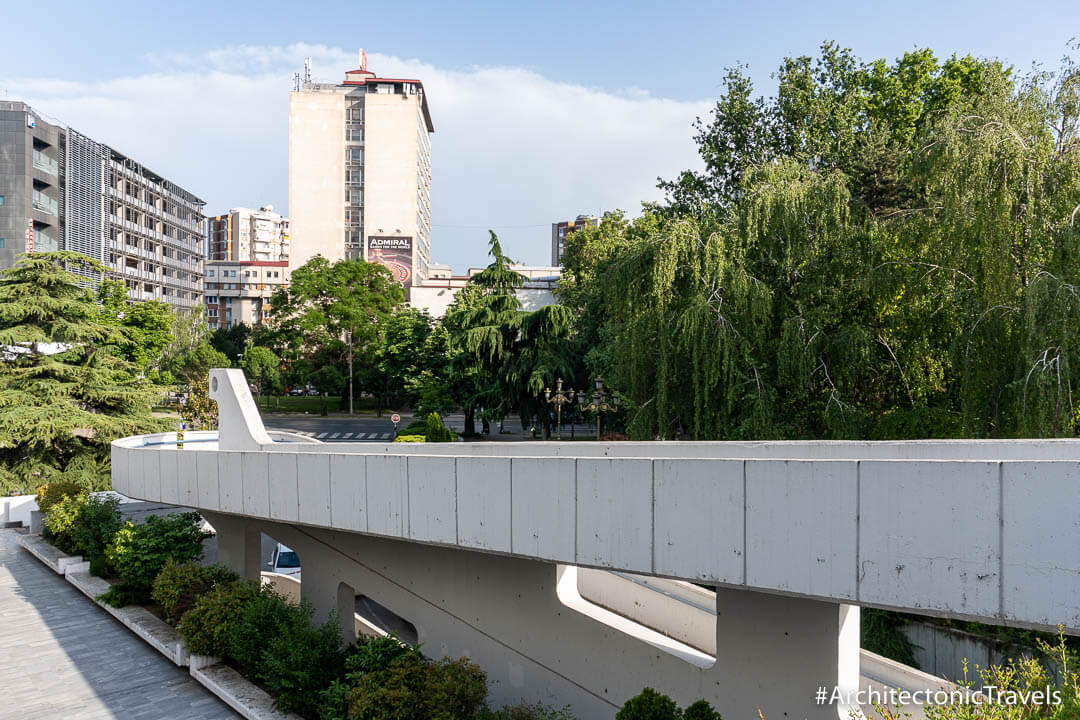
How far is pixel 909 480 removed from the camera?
17.5 feet

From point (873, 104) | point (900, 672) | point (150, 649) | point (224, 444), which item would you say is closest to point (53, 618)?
point (150, 649)

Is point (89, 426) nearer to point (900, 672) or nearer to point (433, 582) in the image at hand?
point (433, 582)

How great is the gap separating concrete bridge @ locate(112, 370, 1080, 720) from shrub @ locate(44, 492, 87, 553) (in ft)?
29.8

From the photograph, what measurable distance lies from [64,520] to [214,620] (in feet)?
33.3

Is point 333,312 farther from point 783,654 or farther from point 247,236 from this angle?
point 247,236

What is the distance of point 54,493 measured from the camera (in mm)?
20750

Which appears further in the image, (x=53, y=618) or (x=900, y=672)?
(x=53, y=618)

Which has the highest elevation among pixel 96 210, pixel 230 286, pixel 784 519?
pixel 96 210

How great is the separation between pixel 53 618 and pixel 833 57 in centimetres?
3071

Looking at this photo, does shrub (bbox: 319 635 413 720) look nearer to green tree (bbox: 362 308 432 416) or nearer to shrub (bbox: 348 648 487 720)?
shrub (bbox: 348 648 487 720)

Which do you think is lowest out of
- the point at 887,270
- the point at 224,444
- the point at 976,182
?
the point at 224,444

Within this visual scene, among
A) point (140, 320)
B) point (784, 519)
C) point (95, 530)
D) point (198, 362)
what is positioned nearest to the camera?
point (784, 519)

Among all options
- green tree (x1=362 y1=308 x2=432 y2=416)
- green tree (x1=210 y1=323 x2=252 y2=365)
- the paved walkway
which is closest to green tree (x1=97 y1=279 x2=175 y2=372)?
green tree (x1=362 y1=308 x2=432 y2=416)

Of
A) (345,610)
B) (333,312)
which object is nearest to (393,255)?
(333,312)
